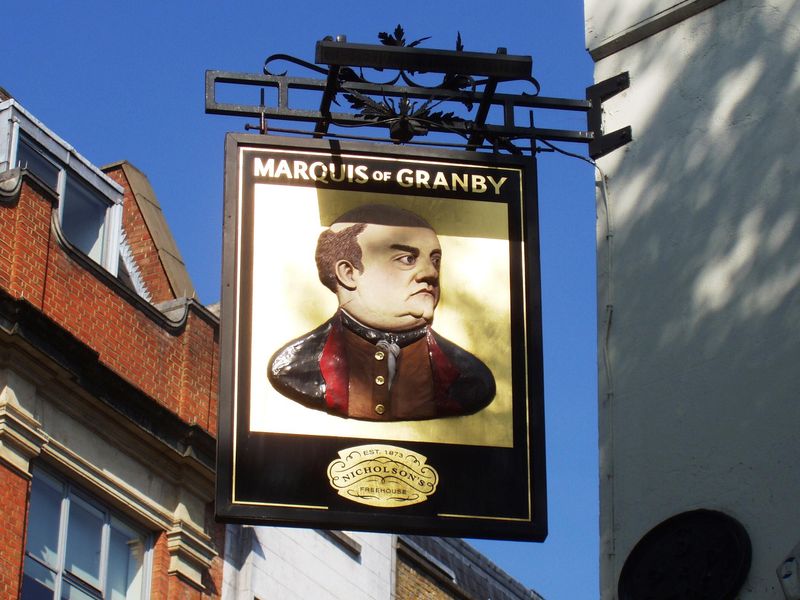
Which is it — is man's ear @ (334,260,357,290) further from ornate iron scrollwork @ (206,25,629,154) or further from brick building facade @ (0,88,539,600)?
brick building facade @ (0,88,539,600)

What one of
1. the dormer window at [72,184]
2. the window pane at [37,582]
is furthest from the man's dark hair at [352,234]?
the dormer window at [72,184]

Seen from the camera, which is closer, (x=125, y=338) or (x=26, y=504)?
(x=26, y=504)

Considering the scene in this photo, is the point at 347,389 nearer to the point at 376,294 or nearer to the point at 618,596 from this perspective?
the point at 376,294

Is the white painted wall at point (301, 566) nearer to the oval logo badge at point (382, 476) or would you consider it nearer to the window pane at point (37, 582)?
the window pane at point (37, 582)

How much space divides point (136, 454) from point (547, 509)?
1067 cm

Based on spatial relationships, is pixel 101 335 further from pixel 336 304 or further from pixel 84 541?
pixel 336 304

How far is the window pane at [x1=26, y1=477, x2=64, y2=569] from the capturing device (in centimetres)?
1814

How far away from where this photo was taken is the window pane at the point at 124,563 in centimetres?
1919

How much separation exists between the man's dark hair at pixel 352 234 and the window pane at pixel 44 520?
862 cm

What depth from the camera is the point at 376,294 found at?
10.4m

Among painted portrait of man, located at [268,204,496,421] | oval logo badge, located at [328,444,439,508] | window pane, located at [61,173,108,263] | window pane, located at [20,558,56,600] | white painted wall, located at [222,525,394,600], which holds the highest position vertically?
window pane, located at [61,173,108,263]

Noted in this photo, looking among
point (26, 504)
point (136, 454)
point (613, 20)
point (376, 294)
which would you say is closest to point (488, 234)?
point (376, 294)

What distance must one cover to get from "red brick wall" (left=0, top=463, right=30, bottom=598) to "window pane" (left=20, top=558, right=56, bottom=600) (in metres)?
0.24

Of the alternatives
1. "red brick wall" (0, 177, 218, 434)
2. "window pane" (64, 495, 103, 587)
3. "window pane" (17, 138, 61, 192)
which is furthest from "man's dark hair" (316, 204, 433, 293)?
"window pane" (17, 138, 61, 192)
